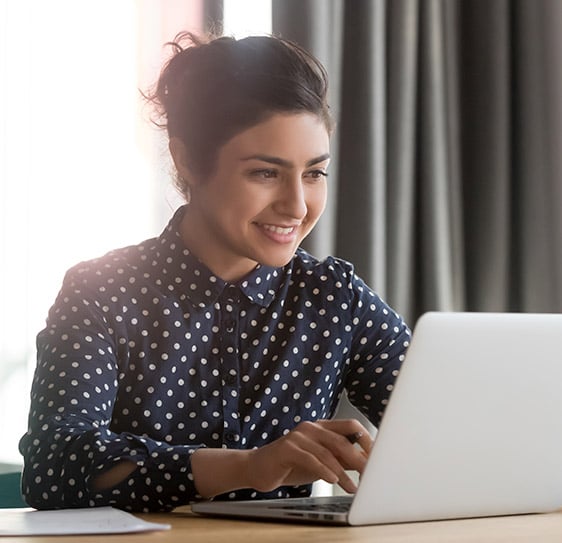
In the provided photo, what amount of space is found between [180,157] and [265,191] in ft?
0.61

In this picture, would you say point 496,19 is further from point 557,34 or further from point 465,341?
point 465,341

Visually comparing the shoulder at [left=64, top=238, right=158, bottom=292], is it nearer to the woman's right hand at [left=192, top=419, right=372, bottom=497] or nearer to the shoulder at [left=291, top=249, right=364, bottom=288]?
the shoulder at [left=291, top=249, right=364, bottom=288]

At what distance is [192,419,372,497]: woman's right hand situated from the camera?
3.71 ft

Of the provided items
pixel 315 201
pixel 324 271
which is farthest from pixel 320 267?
pixel 315 201

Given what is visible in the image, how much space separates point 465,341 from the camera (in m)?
1.01

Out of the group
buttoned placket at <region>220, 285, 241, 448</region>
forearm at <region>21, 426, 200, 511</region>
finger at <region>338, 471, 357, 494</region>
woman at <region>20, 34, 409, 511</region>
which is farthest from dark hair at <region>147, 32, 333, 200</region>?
finger at <region>338, 471, 357, 494</region>

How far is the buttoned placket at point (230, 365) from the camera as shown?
158 centimetres

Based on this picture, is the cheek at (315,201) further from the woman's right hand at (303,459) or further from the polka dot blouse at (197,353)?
the woman's right hand at (303,459)

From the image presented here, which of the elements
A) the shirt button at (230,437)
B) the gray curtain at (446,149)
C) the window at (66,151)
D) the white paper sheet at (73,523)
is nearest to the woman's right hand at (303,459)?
the white paper sheet at (73,523)

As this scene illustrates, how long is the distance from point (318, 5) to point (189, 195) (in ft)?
3.21

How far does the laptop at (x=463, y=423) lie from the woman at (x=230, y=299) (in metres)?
0.46

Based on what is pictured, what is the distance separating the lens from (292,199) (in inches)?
63.2

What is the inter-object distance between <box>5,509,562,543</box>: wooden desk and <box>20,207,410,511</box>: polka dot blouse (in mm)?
330

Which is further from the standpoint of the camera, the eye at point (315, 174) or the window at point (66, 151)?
the window at point (66, 151)
